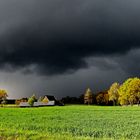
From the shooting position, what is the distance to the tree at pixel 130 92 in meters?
140

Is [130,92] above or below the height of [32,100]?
above

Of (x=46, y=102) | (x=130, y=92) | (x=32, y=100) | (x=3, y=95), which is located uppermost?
(x=3, y=95)

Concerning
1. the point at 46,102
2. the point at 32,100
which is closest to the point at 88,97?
the point at 46,102

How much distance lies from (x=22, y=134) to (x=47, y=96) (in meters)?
171

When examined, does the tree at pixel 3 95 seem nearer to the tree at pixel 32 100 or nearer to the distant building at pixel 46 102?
the distant building at pixel 46 102

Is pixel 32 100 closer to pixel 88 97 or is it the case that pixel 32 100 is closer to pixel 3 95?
pixel 3 95

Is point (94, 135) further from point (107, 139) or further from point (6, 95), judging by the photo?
point (6, 95)

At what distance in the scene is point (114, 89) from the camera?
172m

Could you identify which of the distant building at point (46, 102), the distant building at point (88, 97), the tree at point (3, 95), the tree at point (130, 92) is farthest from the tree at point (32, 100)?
the tree at point (130, 92)

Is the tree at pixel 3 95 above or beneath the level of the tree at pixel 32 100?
above

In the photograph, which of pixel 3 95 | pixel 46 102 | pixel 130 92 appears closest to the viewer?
pixel 130 92

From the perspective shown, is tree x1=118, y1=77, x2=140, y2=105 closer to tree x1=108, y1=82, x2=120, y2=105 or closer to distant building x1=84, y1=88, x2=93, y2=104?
tree x1=108, y1=82, x2=120, y2=105

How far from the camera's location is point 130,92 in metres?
141

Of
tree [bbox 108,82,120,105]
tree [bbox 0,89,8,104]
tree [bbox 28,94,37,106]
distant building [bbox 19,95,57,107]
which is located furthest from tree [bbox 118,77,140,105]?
tree [bbox 0,89,8,104]
